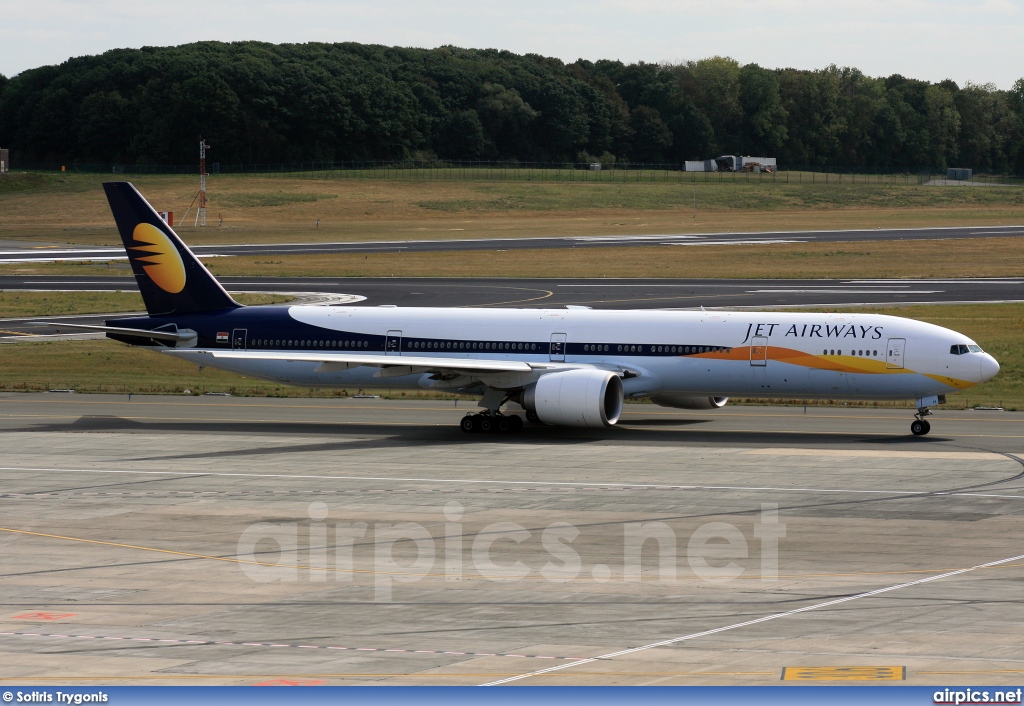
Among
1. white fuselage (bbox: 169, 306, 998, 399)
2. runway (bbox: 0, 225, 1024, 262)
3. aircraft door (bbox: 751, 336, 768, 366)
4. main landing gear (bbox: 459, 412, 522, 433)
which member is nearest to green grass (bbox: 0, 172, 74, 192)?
runway (bbox: 0, 225, 1024, 262)

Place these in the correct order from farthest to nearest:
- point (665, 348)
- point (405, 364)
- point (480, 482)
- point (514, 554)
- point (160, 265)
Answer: point (160, 265), point (665, 348), point (405, 364), point (480, 482), point (514, 554)

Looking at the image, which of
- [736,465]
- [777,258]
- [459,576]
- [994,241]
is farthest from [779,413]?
[994,241]

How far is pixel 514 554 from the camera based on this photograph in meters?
25.3

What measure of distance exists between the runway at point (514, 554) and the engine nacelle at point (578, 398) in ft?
2.93

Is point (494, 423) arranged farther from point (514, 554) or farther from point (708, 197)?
point (708, 197)

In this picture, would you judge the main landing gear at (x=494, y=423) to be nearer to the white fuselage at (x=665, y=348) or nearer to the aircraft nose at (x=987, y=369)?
the white fuselage at (x=665, y=348)

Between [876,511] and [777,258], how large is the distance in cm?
7542

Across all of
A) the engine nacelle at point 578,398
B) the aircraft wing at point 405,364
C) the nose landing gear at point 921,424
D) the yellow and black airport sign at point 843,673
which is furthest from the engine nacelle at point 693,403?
the yellow and black airport sign at point 843,673

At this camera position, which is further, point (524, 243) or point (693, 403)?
point (524, 243)

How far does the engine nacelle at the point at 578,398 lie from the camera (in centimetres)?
4094

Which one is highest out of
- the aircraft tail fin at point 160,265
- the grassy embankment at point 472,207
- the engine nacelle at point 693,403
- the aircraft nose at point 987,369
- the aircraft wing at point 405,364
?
the grassy embankment at point 472,207

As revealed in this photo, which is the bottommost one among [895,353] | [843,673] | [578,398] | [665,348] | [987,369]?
[843,673]

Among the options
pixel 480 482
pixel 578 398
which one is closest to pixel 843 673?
pixel 480 482

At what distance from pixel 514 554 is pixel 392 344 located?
20.9m
